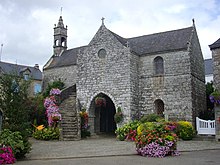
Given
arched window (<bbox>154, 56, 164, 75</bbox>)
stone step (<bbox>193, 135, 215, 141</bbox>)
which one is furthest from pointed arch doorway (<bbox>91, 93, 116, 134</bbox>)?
stone step (<bbox>193, 135, 215, 141</bbox>)

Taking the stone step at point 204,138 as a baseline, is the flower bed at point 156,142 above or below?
above

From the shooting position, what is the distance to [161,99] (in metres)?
18.5

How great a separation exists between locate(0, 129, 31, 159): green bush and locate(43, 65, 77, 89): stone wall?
58.6ft

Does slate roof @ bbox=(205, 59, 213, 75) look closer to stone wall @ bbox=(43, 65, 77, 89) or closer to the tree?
stone wall @ bbox=(43, 65, 77, 89)

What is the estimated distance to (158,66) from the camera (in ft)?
63.7

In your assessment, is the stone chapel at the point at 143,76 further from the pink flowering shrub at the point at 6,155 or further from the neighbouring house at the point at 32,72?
the neighbouring house at the point at 32,72

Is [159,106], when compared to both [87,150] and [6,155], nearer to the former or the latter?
[87,150]

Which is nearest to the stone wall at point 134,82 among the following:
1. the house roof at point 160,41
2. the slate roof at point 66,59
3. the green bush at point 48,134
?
the house roof at point 160,41

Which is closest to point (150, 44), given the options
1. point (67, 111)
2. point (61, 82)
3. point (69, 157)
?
point (67, 111)

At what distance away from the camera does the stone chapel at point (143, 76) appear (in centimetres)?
1800

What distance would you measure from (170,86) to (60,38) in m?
18.3

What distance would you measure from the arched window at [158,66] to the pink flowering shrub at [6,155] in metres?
13.4

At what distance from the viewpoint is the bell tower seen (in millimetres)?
32000

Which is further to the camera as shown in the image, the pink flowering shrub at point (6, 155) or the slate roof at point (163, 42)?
the slate roof at point (163, 42)
